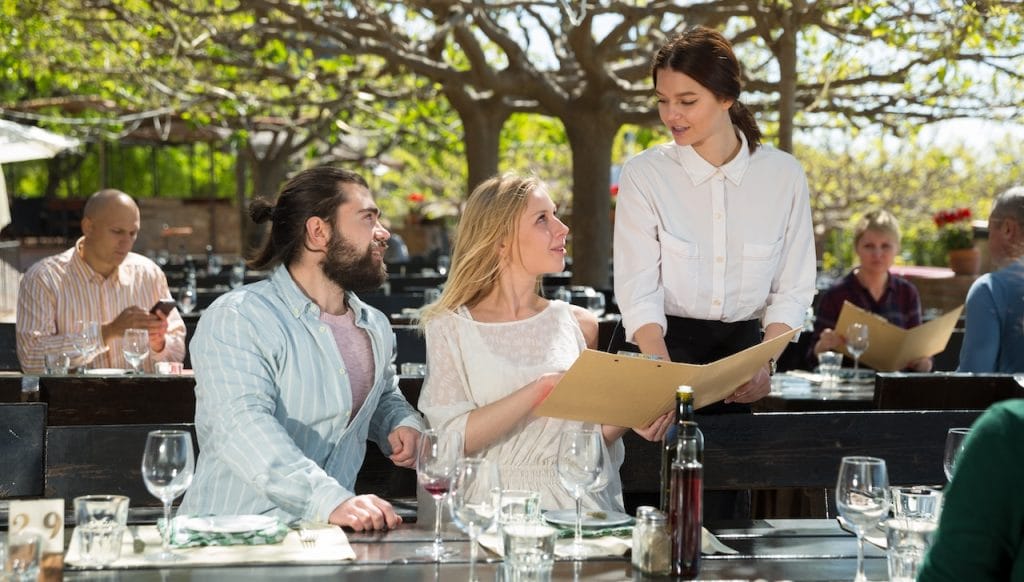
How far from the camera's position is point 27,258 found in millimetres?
19719

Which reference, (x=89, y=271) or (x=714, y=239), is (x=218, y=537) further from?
(x=89, y=271)

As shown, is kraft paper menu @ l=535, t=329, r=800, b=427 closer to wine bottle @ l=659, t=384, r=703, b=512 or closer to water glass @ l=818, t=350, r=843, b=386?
wine bottle @ l=659, t=384, r=703, b=512

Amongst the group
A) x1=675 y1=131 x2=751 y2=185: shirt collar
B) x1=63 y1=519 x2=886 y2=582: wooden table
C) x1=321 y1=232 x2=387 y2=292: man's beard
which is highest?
x1=675 y1=131 x2=751 y2=185: shirt collar

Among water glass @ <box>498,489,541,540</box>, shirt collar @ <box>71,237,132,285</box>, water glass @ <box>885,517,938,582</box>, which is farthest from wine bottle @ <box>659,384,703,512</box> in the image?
shirt collar @ <box>71,237,132,285</box>

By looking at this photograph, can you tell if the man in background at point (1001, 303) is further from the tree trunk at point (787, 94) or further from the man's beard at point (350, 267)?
the man's beard at point (350, 267)

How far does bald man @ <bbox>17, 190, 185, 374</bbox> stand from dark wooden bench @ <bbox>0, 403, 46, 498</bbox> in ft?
7.42

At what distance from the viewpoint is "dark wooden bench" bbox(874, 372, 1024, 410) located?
455cm

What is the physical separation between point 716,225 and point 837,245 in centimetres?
2238

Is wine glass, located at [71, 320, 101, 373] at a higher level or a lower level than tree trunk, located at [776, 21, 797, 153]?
lower

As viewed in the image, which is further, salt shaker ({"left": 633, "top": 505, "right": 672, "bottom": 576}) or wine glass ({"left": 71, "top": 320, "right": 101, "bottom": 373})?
wine glass ({"left": 71, "top": 320, "right": 101, "bottom": 373})

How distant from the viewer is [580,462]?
2586 millimetres

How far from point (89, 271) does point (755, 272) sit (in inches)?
138

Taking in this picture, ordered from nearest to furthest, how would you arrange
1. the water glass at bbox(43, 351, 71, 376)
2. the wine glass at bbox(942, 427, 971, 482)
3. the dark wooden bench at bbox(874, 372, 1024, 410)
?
the wine glass at bbox(942, 427, 971, 482) < the dark wooden bench at bbox(874, 372, 1024, 410) < the water glass at bbox(43, 351, 71, 376)

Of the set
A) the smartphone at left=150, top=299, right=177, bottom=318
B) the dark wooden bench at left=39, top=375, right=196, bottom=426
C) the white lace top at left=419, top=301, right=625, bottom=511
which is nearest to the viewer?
the white lace top at left=419, top=301, right=625, bottom=511
